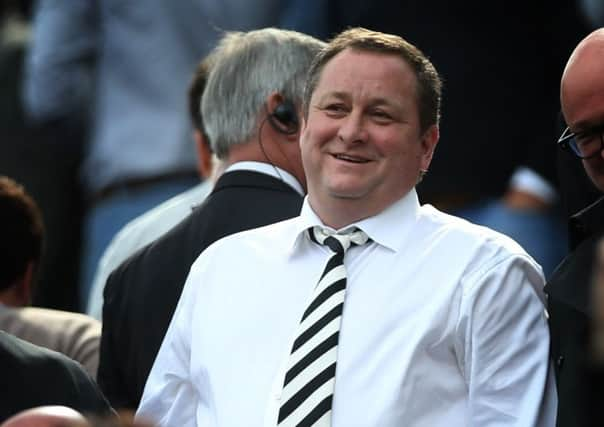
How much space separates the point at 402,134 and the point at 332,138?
7.7 inches

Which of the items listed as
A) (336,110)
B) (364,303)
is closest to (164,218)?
(336,110)

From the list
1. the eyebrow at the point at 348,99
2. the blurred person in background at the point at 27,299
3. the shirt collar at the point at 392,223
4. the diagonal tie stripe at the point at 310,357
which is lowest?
the blurred person in background at the point at 27,299

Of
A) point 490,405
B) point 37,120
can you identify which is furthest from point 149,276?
point 37,120

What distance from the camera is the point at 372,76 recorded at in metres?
5.27

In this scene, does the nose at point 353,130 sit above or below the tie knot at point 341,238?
above

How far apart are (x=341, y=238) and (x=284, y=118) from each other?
105cm

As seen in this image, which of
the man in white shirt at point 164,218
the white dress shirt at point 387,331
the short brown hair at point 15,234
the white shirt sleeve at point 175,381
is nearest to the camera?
the white dress shirt at point 387,331

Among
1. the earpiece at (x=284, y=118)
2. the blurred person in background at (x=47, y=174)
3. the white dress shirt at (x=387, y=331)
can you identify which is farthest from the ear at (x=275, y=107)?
the blurred person in background at (x=47, y=174)

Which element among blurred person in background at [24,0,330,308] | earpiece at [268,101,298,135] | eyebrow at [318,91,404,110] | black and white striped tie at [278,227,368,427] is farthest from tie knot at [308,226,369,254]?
blurred person in background at [24,0,330,308]

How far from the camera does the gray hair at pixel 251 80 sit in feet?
20.5

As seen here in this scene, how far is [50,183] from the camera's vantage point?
32.2ft

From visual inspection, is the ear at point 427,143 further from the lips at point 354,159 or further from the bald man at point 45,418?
the bald man at point 45,418

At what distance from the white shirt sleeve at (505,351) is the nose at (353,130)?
20.5 inches

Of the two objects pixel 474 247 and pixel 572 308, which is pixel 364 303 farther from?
pixel 572 308
